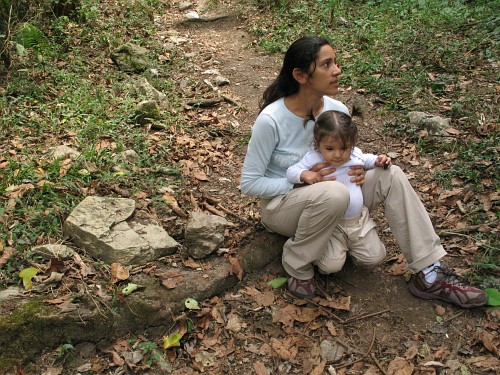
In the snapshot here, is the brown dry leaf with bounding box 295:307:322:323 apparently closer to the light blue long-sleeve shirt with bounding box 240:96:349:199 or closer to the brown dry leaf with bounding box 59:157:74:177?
the light blue long-sleeve shirt with bounding box 240:96:349:199

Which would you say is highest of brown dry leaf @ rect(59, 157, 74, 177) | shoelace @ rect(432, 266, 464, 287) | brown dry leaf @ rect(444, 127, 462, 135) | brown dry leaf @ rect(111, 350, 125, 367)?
brown dry leaf @ rect(444, 127, 462, 135)

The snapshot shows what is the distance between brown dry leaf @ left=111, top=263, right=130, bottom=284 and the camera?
3.08 m

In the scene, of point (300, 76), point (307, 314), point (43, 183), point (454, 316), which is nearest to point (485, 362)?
point (454, 316)

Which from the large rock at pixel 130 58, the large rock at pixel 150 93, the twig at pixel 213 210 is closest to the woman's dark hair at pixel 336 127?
the twig at pixel 213 210

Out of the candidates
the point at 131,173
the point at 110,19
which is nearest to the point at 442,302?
the point at 131,173

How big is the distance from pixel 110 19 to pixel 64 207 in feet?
16.8

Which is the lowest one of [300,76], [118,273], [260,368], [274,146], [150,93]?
[260,368]

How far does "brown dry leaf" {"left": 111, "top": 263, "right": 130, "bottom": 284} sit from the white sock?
1993 mm

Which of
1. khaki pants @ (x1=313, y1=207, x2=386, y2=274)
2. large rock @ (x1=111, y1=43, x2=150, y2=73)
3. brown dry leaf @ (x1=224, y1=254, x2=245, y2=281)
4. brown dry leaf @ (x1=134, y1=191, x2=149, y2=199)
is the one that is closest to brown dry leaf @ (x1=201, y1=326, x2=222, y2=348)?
brown dry leaf @ (x1=224, y1=254, x2=245, y2=281)

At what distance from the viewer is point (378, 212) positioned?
4141mm

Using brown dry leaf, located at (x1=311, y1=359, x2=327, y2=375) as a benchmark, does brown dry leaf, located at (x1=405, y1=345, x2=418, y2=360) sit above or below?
above

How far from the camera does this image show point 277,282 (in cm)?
341

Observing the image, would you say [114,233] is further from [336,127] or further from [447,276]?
[447,276]

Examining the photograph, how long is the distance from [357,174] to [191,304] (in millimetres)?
1411
